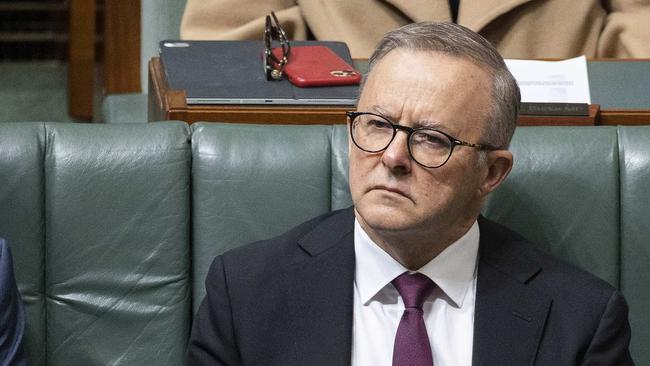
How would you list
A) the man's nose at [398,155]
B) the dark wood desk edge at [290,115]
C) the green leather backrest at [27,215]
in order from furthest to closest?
1. the dark wood desk edge at [290,115]
2. the green leather backrest at [27,215]
3. the man's nose at [398,155]

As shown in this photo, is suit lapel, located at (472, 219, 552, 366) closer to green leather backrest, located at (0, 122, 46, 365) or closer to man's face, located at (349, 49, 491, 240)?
man's face, located at (349, 49, 491, 240)

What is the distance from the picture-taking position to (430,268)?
184cm

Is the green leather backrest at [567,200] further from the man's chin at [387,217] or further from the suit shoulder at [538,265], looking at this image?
the man's chin at [387,217]

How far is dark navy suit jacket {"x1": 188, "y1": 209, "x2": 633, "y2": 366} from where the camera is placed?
1.80 m

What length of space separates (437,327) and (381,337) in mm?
82

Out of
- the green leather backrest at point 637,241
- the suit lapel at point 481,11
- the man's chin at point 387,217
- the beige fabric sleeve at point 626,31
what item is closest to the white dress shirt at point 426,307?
the man's chin at point 387,217

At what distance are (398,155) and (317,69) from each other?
56 cm

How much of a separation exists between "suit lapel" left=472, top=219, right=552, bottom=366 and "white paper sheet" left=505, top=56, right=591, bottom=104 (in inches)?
15.6

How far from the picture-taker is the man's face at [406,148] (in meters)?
1.73

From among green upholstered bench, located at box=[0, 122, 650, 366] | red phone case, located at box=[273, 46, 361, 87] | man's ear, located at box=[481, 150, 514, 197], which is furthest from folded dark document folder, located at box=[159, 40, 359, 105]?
man's ear, located at box=[481, 150, 514, 197]

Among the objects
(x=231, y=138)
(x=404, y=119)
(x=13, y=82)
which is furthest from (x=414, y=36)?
(x=13, y=82)

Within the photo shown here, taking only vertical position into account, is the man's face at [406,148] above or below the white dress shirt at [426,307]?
above

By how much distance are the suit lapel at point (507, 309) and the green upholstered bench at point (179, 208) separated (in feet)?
0.47

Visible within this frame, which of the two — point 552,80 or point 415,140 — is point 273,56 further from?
point 415,140
